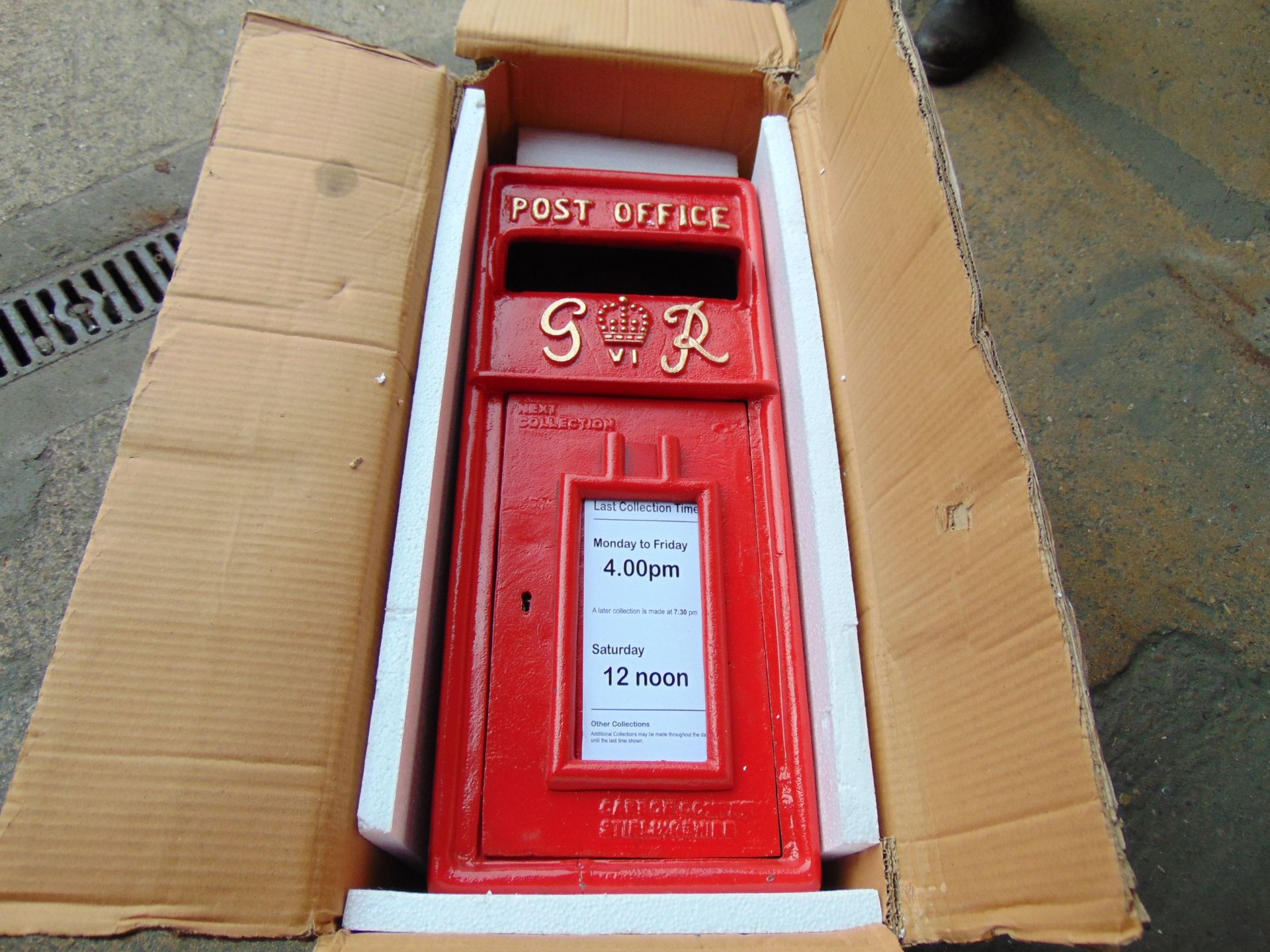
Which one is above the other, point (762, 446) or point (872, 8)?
point (872, 8)

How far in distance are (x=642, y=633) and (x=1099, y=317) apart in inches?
57.5

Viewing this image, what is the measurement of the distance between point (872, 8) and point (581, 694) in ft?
3.74

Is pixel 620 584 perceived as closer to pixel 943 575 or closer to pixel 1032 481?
pixel 943 575

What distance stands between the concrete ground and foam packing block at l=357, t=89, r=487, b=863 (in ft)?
1.53

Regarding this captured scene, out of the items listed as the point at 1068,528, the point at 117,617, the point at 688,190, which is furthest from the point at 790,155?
the point at 117,617

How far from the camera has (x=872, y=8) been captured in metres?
1.22

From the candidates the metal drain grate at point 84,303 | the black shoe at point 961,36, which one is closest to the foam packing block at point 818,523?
the black shoe at point 961,36

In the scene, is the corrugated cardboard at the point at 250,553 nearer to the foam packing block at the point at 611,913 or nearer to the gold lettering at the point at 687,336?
the foam packing block at the point at 611,913

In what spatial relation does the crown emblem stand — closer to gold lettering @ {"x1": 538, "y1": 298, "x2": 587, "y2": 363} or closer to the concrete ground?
gold lettering @ {"x1": 538, "y1": 298, "x2": 587, "y2": 363}

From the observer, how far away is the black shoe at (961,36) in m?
2.14

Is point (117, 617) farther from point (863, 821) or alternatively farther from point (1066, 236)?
point (1066, 236)

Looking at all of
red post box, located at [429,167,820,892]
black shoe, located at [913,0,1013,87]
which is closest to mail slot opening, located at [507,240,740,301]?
red post box, located at [429,167,820,892]

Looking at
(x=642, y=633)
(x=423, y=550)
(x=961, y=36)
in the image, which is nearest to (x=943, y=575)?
(x=642, y=633)

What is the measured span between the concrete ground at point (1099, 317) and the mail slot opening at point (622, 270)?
79cm
